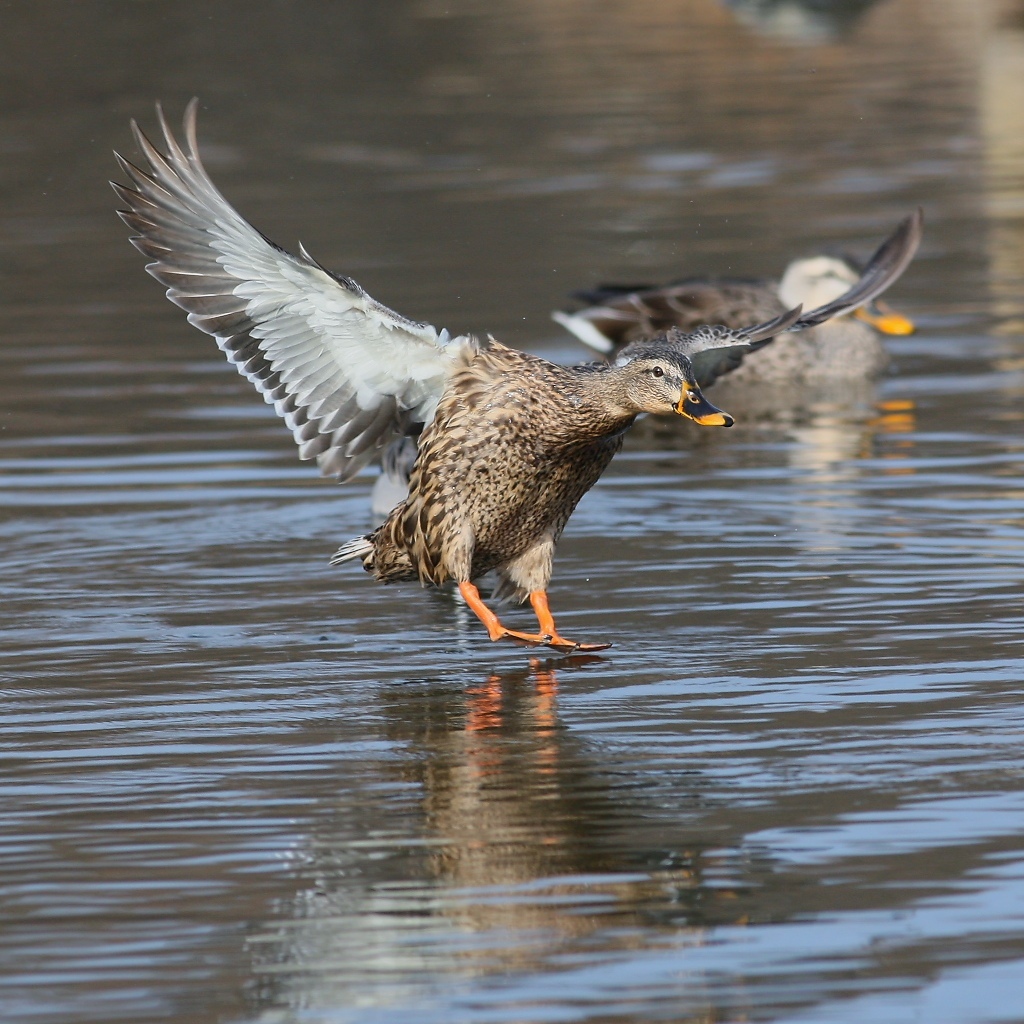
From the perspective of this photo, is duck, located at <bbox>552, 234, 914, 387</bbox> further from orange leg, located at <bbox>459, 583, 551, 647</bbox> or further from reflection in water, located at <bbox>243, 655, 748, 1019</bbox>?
reflection in water, located at <bbox>243, 655, 748, 1019</bbox>

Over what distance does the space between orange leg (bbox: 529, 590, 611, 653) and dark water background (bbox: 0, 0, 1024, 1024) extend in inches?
4.9

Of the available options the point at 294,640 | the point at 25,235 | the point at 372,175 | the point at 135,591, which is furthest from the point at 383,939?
the point at 372,175

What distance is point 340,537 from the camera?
955 centimetres

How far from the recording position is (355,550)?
27.1 ft

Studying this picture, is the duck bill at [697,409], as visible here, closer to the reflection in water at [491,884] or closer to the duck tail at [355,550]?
the reflection in water at [491,884]

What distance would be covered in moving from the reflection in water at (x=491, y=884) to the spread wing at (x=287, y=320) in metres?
1.81

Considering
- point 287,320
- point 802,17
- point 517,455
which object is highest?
point 802,17

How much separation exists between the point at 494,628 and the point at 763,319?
5792mm

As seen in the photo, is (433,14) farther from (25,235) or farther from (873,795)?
(873,795)

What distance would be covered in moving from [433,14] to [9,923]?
33.8 m

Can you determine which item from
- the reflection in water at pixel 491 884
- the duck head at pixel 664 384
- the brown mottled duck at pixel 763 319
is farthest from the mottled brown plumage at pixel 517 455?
the brown mottled duck at pixel 763 319

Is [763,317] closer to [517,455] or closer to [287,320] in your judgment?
[517,455]

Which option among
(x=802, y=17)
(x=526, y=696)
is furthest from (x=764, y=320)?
(x=802, y=17)

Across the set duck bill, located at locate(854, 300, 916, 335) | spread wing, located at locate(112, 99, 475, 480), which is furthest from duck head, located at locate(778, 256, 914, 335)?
spread wing, located at locate(112, 99, 475, 480)
